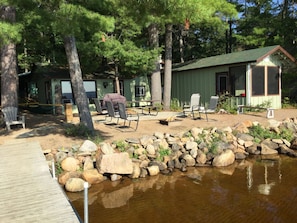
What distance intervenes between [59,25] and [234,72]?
979 centimetres

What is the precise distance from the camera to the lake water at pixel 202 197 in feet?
16.6

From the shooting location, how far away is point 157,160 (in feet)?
25.7

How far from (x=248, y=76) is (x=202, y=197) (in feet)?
30.4

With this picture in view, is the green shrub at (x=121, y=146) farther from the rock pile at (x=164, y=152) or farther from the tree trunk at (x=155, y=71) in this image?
the tree trunk at (x=155, y=71)

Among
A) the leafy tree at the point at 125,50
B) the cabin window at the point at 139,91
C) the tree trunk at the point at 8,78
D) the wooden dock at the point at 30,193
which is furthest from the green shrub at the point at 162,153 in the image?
the cabin window at the point at 139,91

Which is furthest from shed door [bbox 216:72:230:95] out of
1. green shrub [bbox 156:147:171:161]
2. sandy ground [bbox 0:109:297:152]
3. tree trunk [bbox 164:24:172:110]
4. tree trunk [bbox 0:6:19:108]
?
tree trunk [bbox 0:6:19:108]

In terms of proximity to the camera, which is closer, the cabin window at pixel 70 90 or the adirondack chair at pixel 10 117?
the adirondack chair at pixel 10 117

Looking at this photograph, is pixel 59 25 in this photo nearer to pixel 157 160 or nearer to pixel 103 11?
pixel 103 11

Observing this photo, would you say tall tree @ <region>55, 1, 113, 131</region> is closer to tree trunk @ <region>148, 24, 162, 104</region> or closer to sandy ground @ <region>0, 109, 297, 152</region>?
sandy ground @ <region>0, 109, 297, 152</region>

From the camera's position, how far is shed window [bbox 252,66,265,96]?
1396 centimetres

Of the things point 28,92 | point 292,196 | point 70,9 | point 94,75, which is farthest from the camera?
point 28,92

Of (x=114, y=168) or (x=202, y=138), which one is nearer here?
(x=114, y=168)

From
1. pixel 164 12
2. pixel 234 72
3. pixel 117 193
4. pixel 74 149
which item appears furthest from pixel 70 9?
pixel 234 72

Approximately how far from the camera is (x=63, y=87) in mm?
16484
